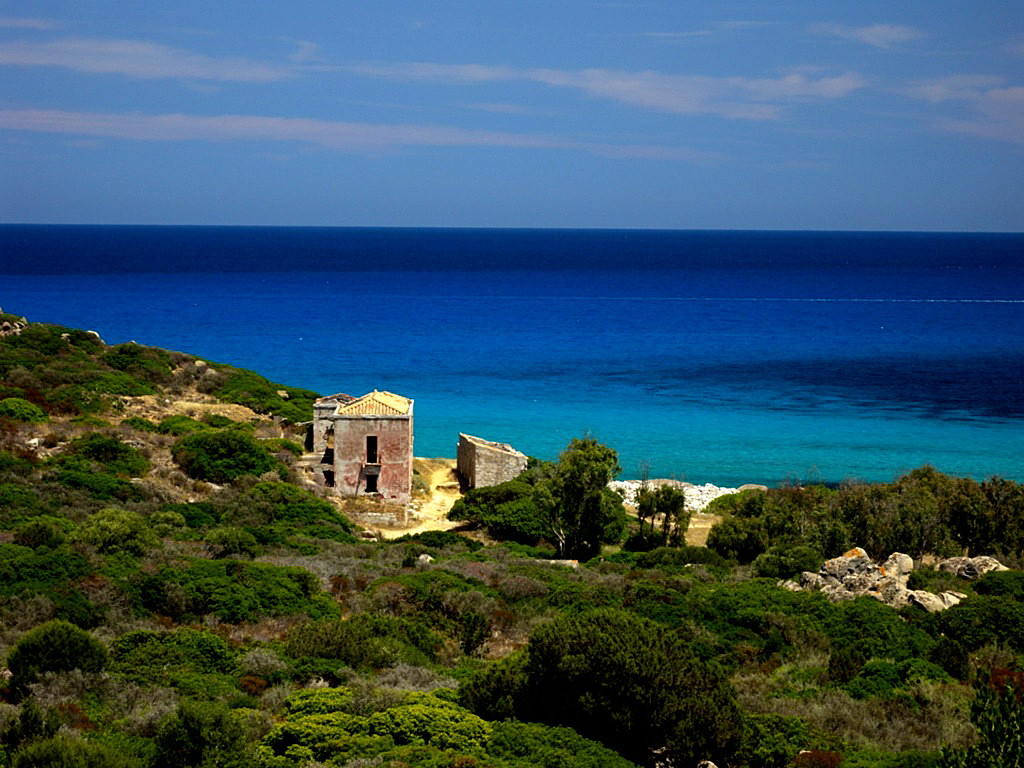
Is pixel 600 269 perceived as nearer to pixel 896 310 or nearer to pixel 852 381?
pixel 896 310

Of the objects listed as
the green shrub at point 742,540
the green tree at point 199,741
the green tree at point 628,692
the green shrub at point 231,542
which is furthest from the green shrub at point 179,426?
the green tree at point 199,741

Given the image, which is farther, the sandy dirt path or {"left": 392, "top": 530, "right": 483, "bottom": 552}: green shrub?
the sandy dirt path

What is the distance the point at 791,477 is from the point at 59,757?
30814 millimetres

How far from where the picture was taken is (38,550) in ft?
51.5

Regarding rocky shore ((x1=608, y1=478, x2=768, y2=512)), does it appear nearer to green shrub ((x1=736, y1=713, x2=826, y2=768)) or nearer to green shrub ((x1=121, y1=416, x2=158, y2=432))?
green shrub ((x1=121, y1=416, x2=158, y2=432))

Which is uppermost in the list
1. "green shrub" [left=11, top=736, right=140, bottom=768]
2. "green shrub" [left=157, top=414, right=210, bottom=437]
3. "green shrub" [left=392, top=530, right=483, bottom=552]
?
"green shrub" [left=157, top=414, right=210, bottom=437]

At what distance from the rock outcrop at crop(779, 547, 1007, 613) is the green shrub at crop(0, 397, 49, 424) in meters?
22.5

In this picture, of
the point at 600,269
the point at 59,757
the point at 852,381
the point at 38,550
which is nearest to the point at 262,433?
the point at 38,550

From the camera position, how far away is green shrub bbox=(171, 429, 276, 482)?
27.0 meters

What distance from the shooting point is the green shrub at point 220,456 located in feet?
88.6

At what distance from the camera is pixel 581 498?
25.1 meters

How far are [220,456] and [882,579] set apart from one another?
18122 mm

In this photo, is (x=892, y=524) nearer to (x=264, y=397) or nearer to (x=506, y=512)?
(x=506, y=512)

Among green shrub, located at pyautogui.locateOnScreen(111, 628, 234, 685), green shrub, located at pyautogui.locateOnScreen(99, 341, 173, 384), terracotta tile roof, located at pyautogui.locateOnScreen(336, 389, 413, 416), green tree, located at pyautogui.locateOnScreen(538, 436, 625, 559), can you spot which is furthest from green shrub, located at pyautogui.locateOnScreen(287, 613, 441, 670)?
green shrub, located at pyautogui.locateOnScreen(99, 341, 173, 384)
